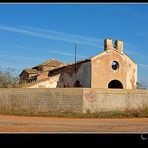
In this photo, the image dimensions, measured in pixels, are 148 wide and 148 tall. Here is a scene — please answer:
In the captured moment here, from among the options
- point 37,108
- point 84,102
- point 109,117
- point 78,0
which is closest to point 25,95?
point 37,108

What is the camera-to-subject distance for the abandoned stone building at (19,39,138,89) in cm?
4222

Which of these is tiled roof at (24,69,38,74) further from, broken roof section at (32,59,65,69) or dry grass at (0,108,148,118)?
dry grass at (0,108,148,118)

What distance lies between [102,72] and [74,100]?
12.4 metres

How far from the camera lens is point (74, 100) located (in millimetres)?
30906

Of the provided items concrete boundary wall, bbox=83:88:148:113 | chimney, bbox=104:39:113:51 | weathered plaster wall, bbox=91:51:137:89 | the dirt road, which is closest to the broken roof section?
chimney, bbox=104:39:113:51

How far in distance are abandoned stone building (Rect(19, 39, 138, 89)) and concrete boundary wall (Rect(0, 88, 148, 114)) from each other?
9668 millimetres

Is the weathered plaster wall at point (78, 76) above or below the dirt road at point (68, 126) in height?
above

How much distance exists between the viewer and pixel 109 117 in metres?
29.2

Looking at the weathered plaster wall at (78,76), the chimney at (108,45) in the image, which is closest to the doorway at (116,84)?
the weathered plaster wall at (78,76)

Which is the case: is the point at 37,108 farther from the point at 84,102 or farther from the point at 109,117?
the point at 109,117

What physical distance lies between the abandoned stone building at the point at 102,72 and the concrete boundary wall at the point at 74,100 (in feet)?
31.7

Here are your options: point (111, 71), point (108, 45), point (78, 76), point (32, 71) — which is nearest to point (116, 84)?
point (111, 71)

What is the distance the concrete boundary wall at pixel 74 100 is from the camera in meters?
30.9

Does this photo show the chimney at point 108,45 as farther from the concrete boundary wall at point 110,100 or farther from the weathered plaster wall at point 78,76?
the concrete boundary wall at point 110,100
